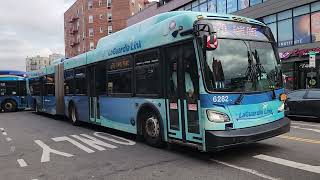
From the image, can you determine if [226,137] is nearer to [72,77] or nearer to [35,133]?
[35,133]

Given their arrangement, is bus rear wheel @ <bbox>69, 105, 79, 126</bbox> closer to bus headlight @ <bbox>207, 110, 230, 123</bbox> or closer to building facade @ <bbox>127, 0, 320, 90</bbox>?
bus headlight @ <bbox>207, 110, 230, 123</bbox>

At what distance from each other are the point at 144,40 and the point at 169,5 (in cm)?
3599

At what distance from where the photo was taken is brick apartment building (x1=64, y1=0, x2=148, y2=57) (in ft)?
268

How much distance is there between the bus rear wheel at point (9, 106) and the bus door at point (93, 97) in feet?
57.8

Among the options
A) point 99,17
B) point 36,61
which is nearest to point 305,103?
point 99,17

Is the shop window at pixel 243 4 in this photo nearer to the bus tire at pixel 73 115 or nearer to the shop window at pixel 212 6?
the shop window at pixel 212 6

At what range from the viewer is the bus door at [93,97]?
1390 centimetres

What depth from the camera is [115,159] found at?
8.86 metres

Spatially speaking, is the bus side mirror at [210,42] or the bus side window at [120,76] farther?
the bus side window at [120,76]

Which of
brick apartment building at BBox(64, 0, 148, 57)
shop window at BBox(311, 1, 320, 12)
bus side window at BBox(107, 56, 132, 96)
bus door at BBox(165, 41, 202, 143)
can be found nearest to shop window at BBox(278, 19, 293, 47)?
shop window at BBox(311, 1, 320, 12)

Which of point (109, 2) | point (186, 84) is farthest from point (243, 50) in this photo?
point (109, 2)

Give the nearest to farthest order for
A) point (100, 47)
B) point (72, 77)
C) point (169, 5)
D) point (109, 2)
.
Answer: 1. point (100, 47)
2. point (72, 77)
3. point (169, 5)
4. point (109, 2)

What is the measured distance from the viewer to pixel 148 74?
33.0ft

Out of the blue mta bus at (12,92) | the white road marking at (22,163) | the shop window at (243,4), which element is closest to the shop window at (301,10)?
the shop window at (243,4)
